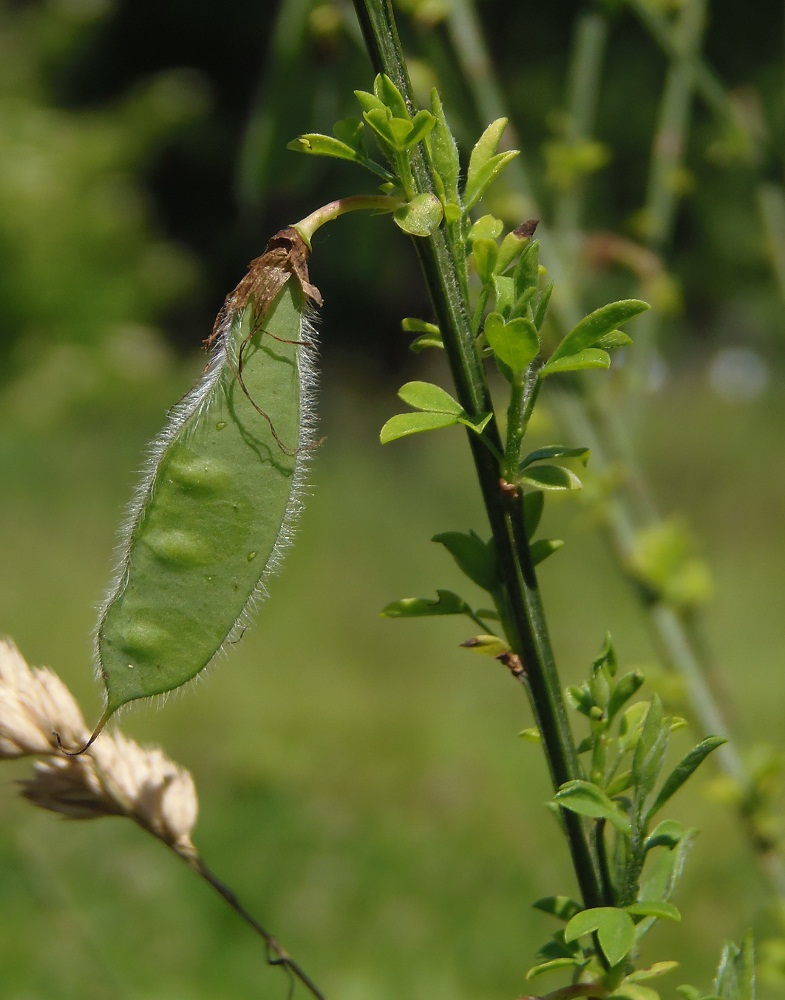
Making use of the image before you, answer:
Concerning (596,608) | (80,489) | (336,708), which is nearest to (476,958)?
(336,708)

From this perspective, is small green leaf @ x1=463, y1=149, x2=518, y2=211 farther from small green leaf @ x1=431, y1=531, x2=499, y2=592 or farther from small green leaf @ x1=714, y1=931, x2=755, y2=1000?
small green leaf @ x1=714, y1=931, x2=755, y2=1000

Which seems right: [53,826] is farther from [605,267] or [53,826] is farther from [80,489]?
[80,489]

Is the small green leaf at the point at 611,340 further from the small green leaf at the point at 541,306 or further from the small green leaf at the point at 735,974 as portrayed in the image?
the small green leaf at the point at 735,974

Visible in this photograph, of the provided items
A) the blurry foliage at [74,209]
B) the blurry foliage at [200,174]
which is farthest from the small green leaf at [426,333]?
the blurry foliage at [74,209]

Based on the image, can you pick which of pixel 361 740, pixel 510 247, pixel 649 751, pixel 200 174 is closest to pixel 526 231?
pixel 510 247

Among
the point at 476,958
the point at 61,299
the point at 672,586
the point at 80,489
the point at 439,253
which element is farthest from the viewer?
the point at 61,299

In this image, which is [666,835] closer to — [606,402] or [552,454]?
[552,454]
